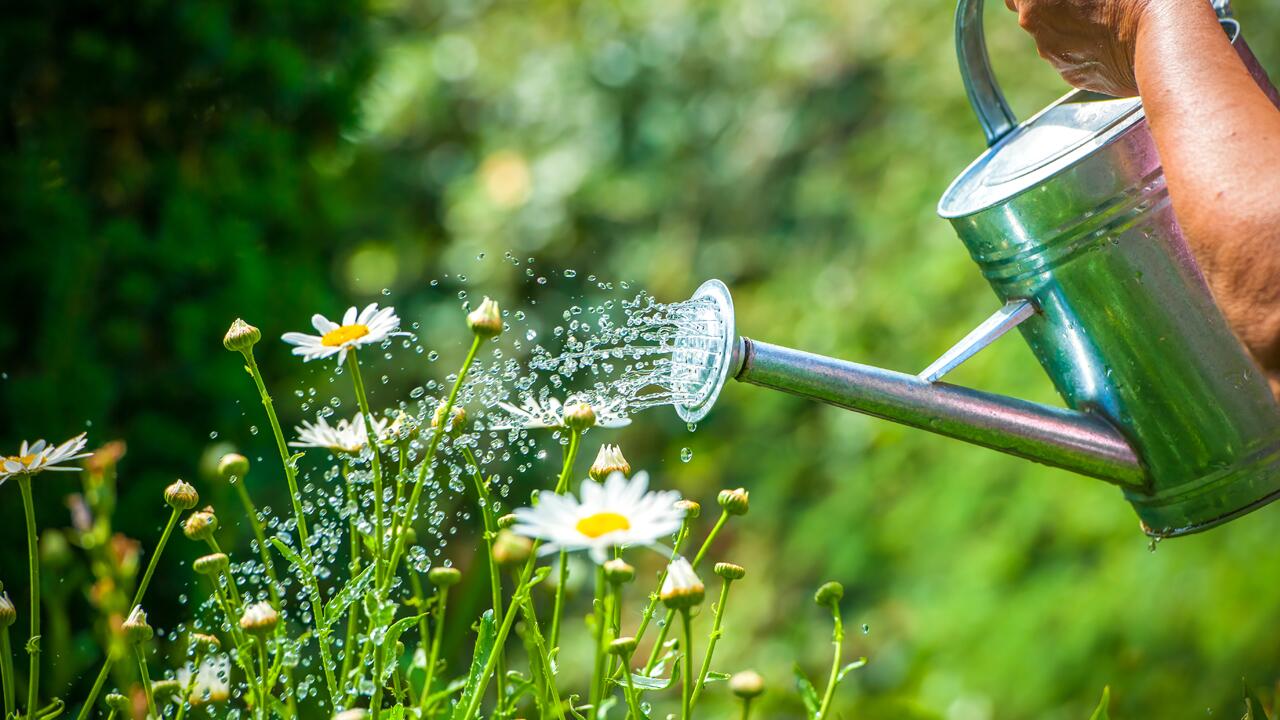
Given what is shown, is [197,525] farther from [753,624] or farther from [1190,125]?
[753,624]

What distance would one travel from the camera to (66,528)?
1458mm

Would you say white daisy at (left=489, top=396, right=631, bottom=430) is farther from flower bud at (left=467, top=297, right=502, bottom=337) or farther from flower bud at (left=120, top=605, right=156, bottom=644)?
flower bud at (left=120, top=605, right=156, bottom=644)

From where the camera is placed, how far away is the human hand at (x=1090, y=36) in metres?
0.76

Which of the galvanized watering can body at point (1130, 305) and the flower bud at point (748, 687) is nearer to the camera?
the flower bud at point (748, 687)

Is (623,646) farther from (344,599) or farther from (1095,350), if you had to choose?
(1095,350)

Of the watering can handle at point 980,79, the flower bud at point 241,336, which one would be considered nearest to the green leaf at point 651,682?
the flower bud at point 241,336

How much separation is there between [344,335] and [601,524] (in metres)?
0.29

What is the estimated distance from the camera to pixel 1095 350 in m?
0.94

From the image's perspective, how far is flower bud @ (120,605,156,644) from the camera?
0.68 m

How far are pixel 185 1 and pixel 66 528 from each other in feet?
2.92

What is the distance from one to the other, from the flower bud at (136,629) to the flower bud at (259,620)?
11 cm

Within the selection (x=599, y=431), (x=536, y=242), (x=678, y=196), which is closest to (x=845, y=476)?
(x=599, y=431)

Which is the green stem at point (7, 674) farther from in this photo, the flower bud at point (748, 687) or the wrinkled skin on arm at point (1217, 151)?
the wrinkled skin on arm at point (1217, 151)

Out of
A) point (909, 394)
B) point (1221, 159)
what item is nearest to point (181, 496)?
point (909, 394)
